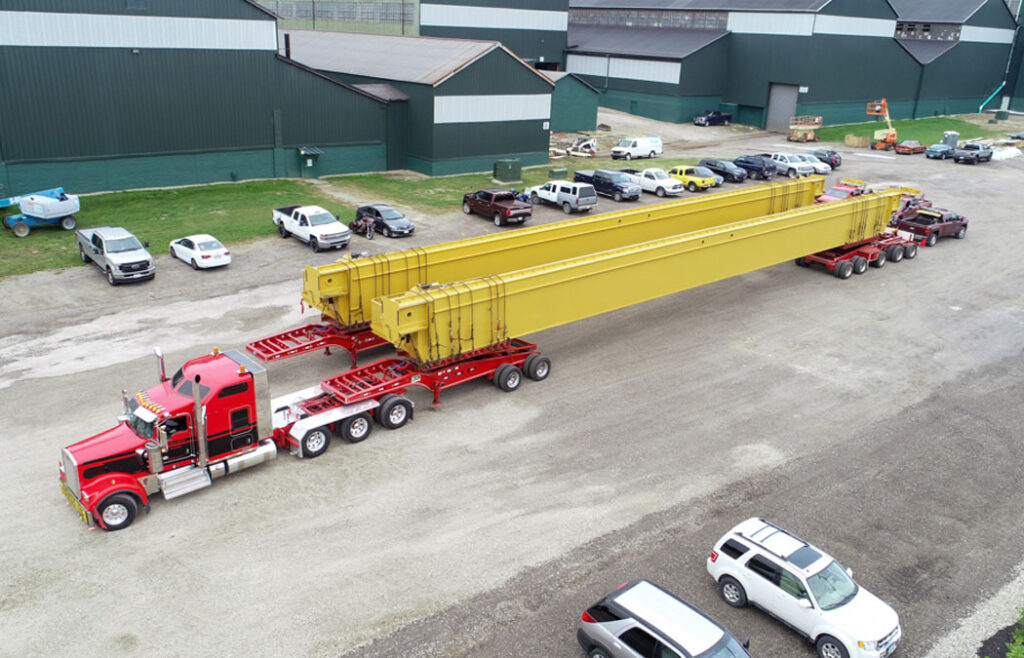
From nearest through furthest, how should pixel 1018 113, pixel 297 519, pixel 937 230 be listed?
pixel 297 519 < pixel 937 230 < pixel 1018 113

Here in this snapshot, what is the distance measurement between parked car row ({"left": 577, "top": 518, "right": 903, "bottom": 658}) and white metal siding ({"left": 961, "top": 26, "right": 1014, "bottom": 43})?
84070mm

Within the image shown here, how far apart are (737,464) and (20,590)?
1384 centimetres

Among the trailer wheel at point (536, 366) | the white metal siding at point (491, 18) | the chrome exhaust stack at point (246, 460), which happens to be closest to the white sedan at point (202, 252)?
the trailer wheel at point (536, 366)

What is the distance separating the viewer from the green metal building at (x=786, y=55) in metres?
66.0

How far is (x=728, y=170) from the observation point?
157 feet

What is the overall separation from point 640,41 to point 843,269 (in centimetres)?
5029

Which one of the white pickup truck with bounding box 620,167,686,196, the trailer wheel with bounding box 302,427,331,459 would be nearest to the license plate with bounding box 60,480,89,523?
the trailer wheel with bounding box 302,427,331,459

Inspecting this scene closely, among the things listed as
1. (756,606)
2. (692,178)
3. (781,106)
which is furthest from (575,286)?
(781,106)

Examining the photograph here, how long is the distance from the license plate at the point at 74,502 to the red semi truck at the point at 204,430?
0.12 ft

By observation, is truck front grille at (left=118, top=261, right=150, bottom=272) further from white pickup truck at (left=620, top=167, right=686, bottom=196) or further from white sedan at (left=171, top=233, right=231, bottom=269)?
white pickup truck at (left=620, top=167, right=686, bottom=196)

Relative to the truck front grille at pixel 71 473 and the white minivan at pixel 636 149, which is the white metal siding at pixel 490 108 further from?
the truck front grille at pixel 71 473

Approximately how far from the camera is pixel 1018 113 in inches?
3270

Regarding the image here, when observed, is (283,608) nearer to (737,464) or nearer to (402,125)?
(737,464)

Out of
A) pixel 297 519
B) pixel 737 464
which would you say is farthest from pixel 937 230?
pixel 297 519
